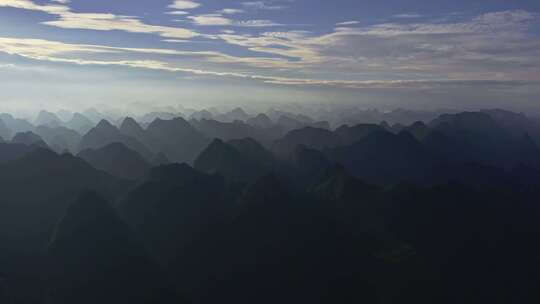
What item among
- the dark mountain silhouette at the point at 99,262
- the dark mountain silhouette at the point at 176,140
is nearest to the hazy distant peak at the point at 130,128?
the dark mountain silhouette at the point at 176,140

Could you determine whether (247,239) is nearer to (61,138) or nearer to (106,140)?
(106,140)

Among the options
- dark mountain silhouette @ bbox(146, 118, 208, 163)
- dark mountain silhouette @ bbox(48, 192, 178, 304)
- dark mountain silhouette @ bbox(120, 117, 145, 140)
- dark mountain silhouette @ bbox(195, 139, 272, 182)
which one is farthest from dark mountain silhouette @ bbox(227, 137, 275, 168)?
dark mountain silhouette @ bbox(48, 192, 178, 304)

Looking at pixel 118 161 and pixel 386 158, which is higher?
pixel 118 161

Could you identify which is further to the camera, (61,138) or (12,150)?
(61,138)

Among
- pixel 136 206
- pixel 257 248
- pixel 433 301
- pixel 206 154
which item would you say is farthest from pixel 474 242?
pixel 206 154

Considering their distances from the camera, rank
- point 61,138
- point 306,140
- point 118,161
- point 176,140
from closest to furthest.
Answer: point 118,161 → point 61,138 → point 176,140 → point 306,140

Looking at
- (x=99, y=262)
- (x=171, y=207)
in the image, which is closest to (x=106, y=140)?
(x=171, y=207)
